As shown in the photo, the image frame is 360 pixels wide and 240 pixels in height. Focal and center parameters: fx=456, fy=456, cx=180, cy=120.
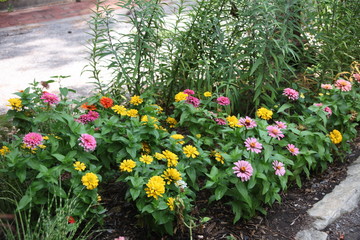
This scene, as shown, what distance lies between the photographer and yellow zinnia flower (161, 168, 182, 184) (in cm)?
269

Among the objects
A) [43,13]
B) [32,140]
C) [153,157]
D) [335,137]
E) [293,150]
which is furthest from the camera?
[43,13]

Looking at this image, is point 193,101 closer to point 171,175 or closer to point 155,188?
point 171,175

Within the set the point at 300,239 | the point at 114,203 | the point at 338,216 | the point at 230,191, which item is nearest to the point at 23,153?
the point at 114,203

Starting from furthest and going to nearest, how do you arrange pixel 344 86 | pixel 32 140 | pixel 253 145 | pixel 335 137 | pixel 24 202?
pixel 344 86, pixel 335 137, pixel 253 145, pixel 32 140, pixel 24 202

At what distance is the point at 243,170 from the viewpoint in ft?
9.05

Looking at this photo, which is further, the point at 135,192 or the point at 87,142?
the point at 87,142

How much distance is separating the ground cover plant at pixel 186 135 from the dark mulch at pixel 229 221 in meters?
0.07

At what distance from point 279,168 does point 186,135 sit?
77 cm

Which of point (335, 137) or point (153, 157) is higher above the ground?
point (153, 157)

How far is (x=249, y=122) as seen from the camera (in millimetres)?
3059

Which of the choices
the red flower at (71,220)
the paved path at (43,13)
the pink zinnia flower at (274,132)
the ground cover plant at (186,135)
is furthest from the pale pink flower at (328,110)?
the paved path at (43,13)

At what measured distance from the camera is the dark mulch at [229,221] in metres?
2.88

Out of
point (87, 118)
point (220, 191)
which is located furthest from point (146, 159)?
point (87, 118)

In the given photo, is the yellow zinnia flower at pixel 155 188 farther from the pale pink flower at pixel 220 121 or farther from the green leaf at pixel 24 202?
the pale pink flower at pixel 220 121
